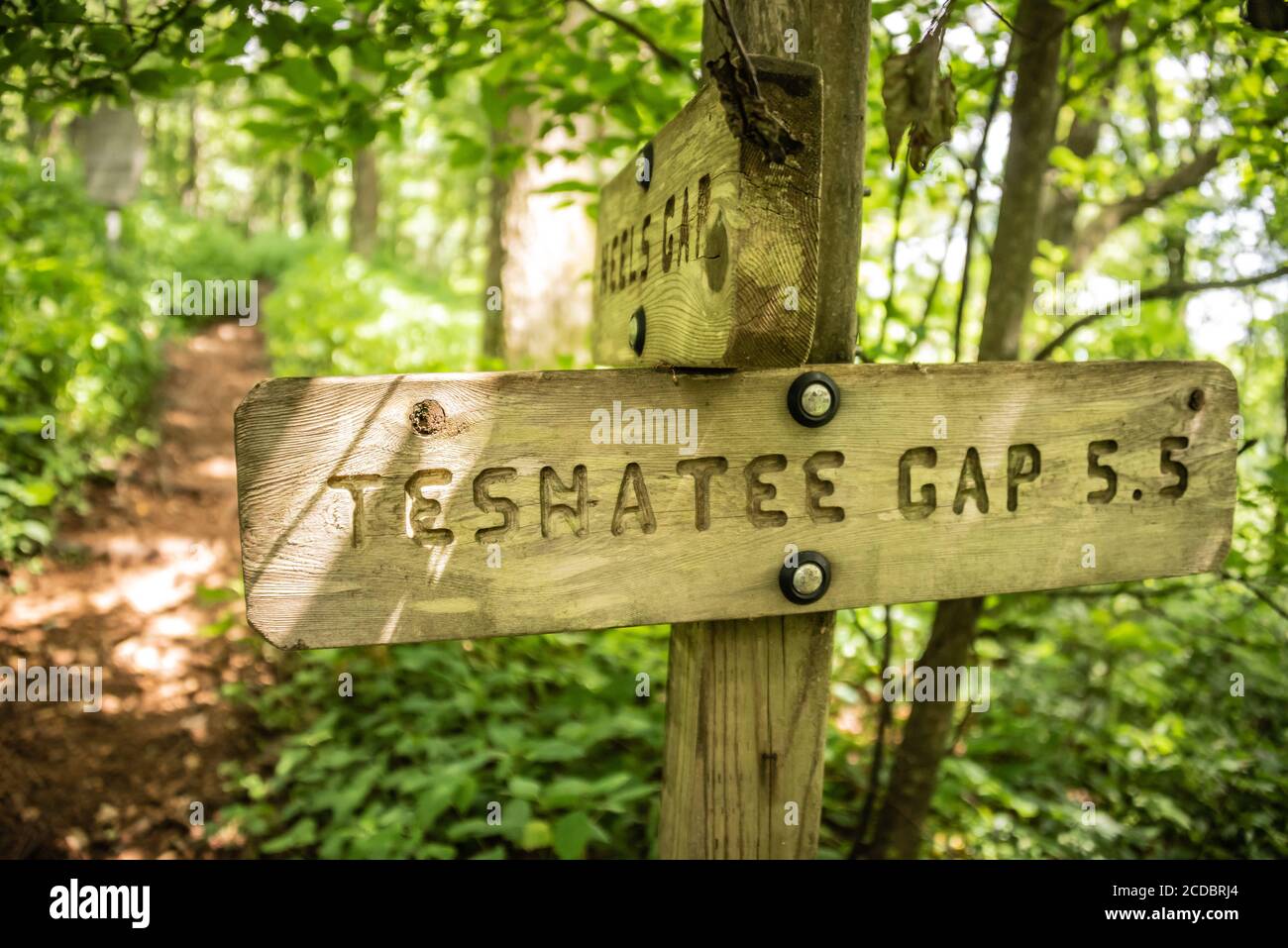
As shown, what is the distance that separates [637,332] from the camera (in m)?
1.34

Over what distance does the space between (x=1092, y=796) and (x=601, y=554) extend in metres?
2.91

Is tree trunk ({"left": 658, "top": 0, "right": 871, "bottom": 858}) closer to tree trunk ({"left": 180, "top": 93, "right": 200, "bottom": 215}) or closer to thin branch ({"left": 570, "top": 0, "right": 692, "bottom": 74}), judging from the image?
thin branch ({"left": 570, "top": 0, "right": 692, "bottom": 74})

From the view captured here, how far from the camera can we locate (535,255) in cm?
A: 539

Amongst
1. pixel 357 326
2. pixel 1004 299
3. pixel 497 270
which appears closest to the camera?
pixel 1004 299

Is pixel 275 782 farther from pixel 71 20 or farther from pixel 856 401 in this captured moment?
pixel 856 401

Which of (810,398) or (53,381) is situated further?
(53,381)

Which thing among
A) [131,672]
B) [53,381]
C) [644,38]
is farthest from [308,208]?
[644,38]

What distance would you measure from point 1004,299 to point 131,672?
3.67 metres

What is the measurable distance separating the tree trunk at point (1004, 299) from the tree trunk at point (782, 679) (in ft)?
3.38

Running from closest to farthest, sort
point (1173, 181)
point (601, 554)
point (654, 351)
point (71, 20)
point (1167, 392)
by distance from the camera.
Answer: point (601, 554) < point (654, 351) < point (1167, 392) < point (71, 20) < point (1173, 181)

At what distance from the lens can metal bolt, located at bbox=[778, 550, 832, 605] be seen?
1206 millimetres

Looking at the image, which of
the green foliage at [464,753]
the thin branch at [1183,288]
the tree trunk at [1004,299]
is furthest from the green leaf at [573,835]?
the thin branch at [1183,288]

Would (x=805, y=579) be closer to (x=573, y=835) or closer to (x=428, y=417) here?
(x=428, y=417)

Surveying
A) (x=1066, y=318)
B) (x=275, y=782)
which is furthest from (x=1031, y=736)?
(x=275, y=782)
